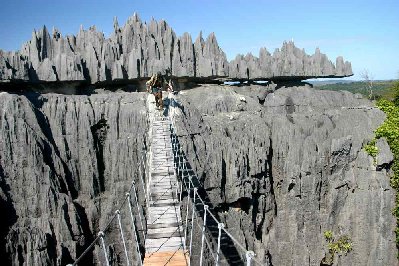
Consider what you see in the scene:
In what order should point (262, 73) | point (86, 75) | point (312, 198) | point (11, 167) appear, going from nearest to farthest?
1. point (11, 167)
2. point (312, 198)
3. point (86, 75)
4. point (262, 73)

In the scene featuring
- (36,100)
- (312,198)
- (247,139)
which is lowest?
(312,198)

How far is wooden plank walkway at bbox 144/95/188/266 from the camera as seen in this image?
621cm

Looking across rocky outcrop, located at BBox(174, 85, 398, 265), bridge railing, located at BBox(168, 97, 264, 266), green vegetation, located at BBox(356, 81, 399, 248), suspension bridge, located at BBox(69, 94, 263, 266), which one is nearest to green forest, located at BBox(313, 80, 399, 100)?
green vegetation, located at BBox(356, 81, 399, 248)

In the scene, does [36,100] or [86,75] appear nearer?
[36,100]

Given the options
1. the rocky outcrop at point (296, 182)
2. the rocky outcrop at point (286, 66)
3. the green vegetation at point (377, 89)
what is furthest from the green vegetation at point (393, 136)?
the green vegetation at point (377, 89)

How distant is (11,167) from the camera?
56.0 ft

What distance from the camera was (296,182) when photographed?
20.5 metres

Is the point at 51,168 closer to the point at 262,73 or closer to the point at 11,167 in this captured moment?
the point at 11,167

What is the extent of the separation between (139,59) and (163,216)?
18727 millimetres

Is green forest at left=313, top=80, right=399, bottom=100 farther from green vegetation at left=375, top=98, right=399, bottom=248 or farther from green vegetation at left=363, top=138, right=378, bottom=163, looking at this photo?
green vegetation at left=363, top=138, right=378, bottom=163

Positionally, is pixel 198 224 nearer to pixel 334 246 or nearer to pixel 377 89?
pixel 334 246

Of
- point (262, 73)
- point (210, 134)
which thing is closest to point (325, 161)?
point (210, 134)

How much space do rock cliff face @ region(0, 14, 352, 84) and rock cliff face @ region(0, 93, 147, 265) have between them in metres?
2.77

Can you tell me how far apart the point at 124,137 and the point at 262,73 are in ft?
44.0
